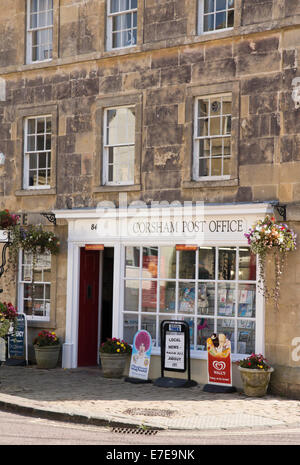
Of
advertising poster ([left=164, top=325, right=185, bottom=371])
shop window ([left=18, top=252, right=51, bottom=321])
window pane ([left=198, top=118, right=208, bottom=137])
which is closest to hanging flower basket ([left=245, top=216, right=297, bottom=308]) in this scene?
advertising poster ([left=164, top=325, right=185, bottom=371])

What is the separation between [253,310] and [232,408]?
7.64 feet

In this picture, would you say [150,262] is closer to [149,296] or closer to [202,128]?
[149,296]

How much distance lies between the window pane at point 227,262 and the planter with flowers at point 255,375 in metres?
1.69

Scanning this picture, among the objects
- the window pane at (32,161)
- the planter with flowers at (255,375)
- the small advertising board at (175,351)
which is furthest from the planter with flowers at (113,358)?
the window pane at (32,161)

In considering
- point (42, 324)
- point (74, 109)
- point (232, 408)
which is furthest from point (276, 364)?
point (74, 109)

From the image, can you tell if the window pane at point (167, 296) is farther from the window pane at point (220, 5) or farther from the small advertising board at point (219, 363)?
the window pane at point (220, 5)

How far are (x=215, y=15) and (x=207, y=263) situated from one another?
4.82m

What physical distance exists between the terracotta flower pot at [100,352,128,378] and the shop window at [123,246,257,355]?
0.64 meters

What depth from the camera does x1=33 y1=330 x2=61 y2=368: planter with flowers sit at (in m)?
14.9

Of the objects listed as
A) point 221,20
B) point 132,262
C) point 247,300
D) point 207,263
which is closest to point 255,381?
point 247,300

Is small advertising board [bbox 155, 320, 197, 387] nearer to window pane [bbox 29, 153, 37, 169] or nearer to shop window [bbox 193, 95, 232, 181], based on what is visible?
shop window [bbox 193, 95, 232, 181]

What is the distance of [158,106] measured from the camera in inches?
559

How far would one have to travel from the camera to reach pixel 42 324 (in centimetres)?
1560

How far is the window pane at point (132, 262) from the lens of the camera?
566 inches
